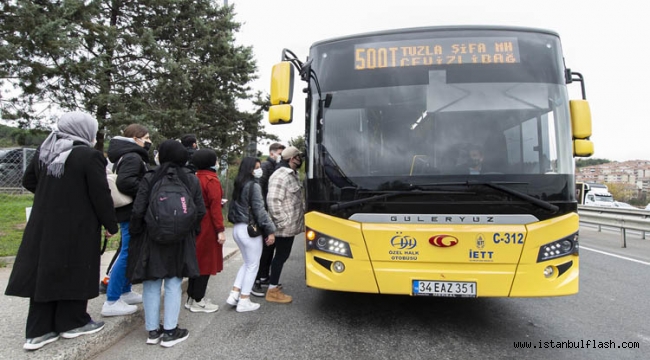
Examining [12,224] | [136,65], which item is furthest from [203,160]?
[136,65]

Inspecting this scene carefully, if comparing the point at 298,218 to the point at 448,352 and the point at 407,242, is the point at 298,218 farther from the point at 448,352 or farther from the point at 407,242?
the point at 448,352

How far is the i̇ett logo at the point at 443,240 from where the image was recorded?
350 cm

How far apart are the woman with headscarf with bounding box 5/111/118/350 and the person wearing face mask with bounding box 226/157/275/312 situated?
1.45 metres

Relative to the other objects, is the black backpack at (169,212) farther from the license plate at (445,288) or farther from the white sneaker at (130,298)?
the license plate at (445,288)

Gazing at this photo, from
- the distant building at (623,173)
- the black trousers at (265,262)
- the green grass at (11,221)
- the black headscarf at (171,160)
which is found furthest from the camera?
the distant building at (623,173)

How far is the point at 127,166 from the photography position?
11.9ft

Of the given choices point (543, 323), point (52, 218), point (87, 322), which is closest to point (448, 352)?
point (543, 323)

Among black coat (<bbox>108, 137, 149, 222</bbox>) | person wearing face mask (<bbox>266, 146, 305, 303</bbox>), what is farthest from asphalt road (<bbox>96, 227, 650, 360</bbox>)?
black coat (<bbox>108, 137, 149, 222</bbox>)

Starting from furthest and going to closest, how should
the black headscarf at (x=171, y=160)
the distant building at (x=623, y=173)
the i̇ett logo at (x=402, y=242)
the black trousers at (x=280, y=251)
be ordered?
the distant building at (x=623, y=173)
the black trousers at (x=280, y=251)
the i̇ett logo at (x=402, y=242)
the black headscarf at (x=171, y=160)

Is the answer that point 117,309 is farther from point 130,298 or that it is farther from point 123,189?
point 123,189

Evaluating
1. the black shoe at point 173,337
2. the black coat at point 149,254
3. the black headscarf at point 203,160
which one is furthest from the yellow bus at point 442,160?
the black shoe at point 173,337

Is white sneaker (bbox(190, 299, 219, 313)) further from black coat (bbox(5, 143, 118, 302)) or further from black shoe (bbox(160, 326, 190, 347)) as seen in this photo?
black coat (bbox(5, 143, 118, 302))

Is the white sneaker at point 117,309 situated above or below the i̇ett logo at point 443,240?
below

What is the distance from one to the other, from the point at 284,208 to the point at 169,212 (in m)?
1.67
